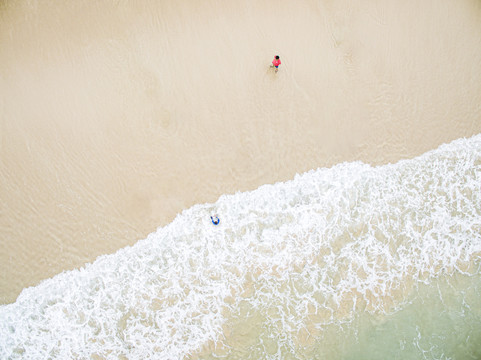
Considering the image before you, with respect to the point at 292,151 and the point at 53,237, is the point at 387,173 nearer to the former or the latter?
the point at 292,151

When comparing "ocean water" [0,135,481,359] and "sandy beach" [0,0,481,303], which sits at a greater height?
"sandy beach" [0,0,481,303]

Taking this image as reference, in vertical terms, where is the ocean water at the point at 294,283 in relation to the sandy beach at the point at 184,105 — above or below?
below

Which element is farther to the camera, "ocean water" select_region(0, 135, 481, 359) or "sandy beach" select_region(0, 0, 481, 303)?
"sandy beach" select_region(0, 0, 481, 303)

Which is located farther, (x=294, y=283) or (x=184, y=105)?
(x=184, y=105)

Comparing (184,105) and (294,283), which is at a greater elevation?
(184,105)
